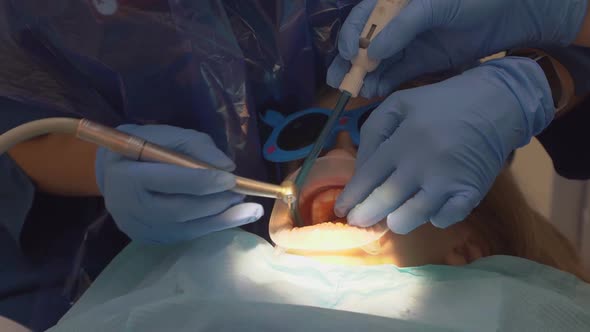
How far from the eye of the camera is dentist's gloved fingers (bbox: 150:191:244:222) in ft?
3.51

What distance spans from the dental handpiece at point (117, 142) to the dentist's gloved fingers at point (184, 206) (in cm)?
6

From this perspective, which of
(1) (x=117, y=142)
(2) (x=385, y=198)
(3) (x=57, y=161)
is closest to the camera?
(1) (x=117, y=142)

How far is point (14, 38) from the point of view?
1064mm

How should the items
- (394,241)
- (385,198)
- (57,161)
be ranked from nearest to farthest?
(385,198)
(394,241)
(57,161)

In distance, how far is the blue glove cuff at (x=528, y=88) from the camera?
1081mm

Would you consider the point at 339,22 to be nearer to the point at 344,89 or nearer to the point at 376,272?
the point at 344,89

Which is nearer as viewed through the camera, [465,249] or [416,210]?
[416,210]

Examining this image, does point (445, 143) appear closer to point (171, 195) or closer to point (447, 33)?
point (447, 33)

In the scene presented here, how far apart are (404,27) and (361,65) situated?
0.12m

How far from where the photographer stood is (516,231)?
1.34 metres

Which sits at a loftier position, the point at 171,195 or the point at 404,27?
the point at 404,27

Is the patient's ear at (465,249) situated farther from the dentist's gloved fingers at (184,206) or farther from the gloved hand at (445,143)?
the dentist's gloved fingers at (184,206)

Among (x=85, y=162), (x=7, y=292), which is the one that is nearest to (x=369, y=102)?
(x=85, y=162)

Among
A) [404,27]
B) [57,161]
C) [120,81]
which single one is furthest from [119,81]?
[404,27]
